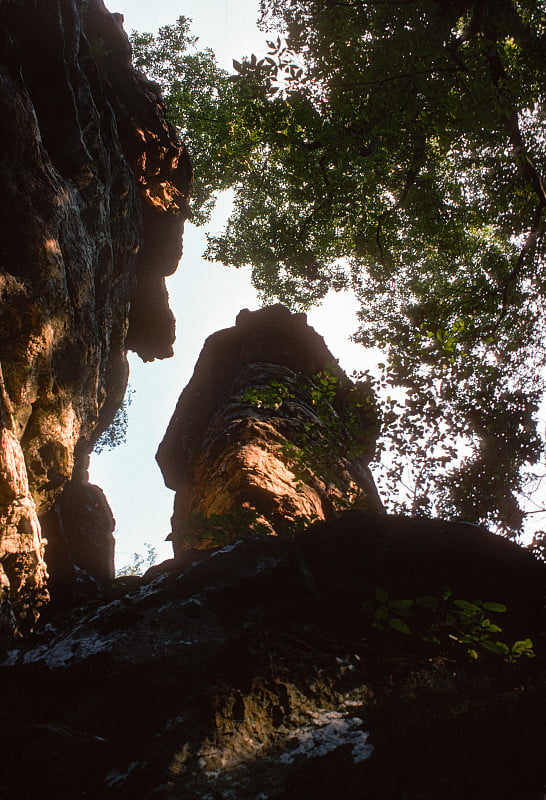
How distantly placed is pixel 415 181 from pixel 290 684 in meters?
16.5

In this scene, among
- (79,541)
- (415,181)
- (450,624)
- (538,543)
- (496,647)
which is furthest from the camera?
(415,181)

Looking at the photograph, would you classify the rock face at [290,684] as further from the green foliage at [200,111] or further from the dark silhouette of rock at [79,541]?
the green foliage at [200,111]

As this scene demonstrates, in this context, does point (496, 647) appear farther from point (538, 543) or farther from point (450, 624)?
point (538, 543)

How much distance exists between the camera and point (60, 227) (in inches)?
244

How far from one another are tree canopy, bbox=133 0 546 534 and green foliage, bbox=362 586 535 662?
3.13m

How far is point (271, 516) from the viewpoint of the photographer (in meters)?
6.75

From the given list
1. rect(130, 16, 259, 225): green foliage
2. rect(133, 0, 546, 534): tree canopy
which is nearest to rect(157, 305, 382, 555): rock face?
rect(133, 0, 546, 534): tree canopy

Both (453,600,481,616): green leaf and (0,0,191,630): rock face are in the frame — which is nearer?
(453,600,481,616): green leaf

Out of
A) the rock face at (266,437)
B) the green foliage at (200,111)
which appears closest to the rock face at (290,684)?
the rock face at (266,437)

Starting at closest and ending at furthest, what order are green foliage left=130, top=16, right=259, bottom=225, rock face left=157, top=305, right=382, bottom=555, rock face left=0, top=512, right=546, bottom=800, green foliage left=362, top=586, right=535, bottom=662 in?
1. rock face left=0, top=512, right=546, bottom=800
2. green foliage left=362, top=586, right=535, bottom=662
3. rock face left=157, top=305, right=382, bottom=555
4. green foliage left=130, top=16, right=259, bottom=225

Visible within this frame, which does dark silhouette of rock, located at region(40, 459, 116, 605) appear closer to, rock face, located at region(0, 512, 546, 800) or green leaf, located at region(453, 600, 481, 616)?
rock face, located at region(0, 512, 546, 800)

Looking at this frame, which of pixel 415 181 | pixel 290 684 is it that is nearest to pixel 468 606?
pixel 290 684

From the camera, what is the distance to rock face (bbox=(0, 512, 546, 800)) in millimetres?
1886

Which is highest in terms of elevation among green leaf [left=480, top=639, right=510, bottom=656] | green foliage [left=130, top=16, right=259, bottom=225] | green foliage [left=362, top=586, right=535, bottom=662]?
green foliage [left=130, top=16, right=259, bottom=225]
